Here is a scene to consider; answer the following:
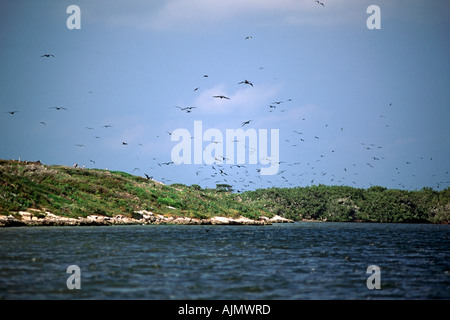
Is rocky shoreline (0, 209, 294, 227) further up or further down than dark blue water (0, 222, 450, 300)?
further up

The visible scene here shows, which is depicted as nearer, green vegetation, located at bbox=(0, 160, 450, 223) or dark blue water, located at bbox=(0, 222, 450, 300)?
dark blue water, located at bbox=(0, 222, 450, 300)

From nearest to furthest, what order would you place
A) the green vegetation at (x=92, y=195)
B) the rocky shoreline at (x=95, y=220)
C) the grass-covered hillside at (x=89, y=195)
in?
the rocky shoreline at (x=95, y=220) → the grass-covered hillside at (x=89, y=195) → the green vegetation at (x=92, y=195)

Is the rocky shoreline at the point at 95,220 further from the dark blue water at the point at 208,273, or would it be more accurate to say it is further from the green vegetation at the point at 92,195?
the dark blue water at the point at 208,273


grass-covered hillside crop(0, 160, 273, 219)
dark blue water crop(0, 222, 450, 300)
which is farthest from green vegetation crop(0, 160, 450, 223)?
dark blue water crop(0, 222, 450, 300)

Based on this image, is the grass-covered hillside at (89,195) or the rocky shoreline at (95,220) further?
the grass-covered hillside at (89,195)

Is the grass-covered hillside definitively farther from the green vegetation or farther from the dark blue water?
the dark blue water

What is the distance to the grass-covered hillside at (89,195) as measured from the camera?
77.2 metres

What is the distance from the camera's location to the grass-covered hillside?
77250mm

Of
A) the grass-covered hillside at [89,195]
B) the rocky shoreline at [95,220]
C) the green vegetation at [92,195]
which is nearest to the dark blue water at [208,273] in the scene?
the rocky shoreline at [95,220]

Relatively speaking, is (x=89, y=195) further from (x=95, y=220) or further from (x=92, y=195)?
(x=95, y=220)

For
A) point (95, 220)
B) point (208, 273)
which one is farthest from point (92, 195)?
point (208, 273)

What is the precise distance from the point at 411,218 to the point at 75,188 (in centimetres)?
14976
